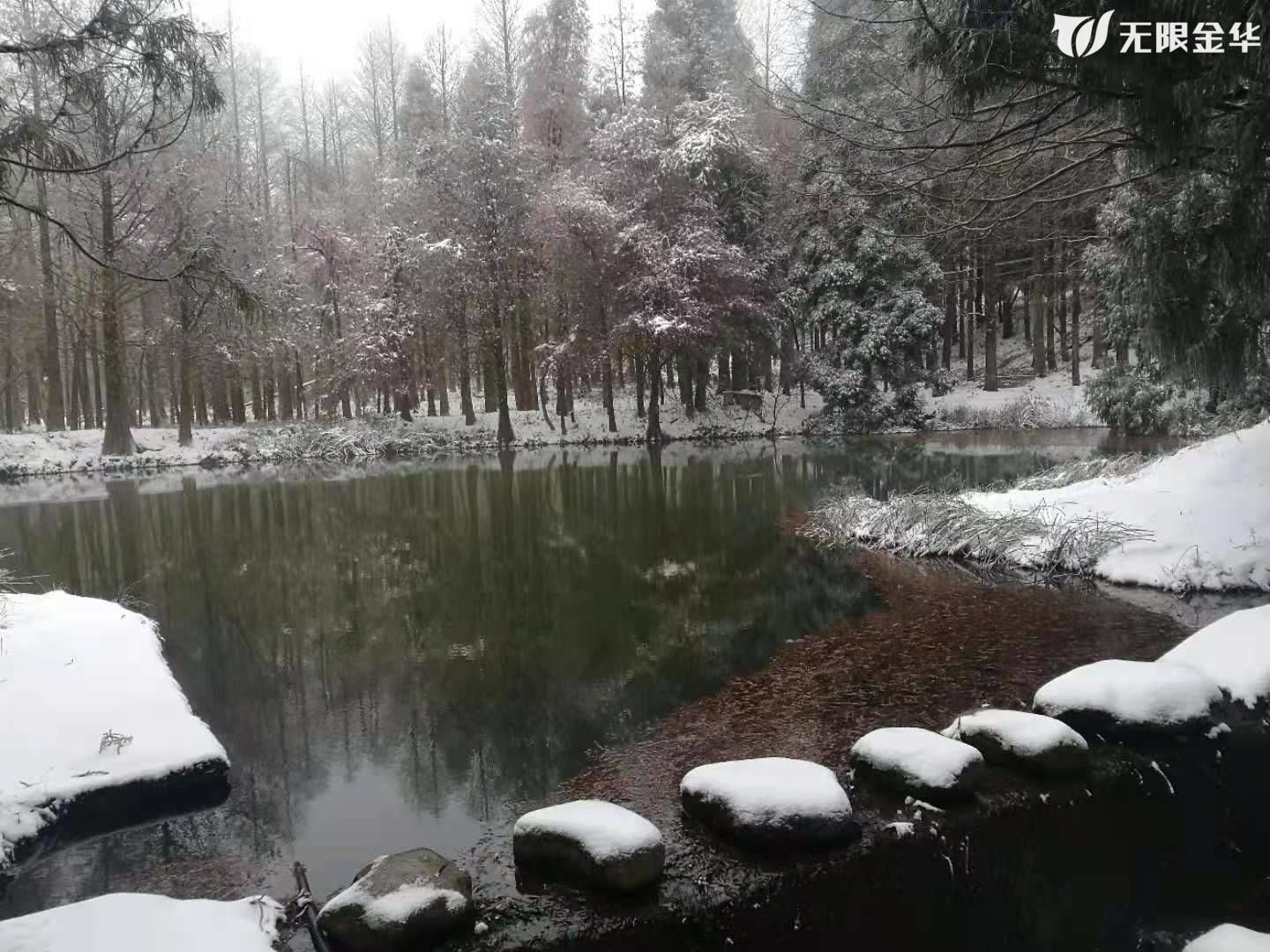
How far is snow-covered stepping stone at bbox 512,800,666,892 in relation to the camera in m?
3.66

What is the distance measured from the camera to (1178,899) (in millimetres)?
3846

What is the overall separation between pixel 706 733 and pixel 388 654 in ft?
11.2

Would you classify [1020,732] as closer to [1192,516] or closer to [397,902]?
[397,902]

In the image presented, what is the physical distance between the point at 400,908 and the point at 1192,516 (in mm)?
9064

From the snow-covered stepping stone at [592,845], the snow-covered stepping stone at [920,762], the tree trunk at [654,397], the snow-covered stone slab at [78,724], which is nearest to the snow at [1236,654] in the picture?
the snow-covered stepping stone at [920,762]

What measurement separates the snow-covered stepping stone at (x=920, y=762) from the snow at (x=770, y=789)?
0.38m

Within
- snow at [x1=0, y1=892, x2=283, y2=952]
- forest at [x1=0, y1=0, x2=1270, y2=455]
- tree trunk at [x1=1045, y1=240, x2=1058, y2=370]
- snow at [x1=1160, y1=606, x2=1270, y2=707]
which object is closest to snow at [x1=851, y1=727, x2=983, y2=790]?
snow at [x1=1160, y1=606, x2=1270, y2=707]

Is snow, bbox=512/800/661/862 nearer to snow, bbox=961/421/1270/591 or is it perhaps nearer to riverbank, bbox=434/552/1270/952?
riverbank, bbox=434/552/1270/952

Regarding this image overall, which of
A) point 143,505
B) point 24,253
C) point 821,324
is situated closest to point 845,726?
point 143,505

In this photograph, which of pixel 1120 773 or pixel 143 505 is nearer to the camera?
pixel 1120 773

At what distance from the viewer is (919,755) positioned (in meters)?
4.43

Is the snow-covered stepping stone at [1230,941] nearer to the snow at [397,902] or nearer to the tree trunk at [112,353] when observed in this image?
the snow at [397,902]

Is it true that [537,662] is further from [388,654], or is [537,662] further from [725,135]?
[725,135]

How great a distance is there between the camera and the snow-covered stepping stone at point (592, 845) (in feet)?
12.0
